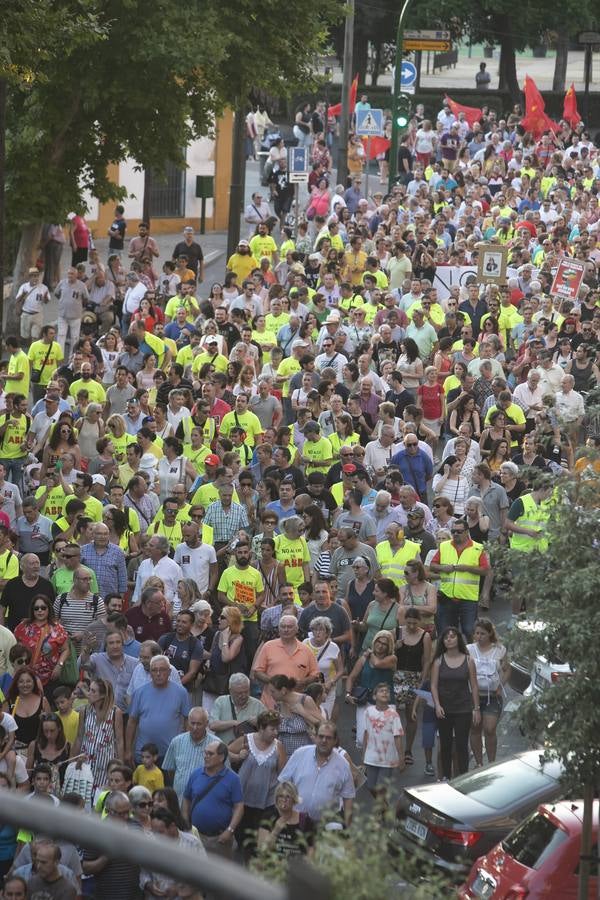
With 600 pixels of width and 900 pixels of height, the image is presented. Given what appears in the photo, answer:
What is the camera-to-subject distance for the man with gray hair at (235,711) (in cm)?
1117

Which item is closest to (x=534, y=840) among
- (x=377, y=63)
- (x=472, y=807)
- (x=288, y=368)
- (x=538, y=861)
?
(x=538, y=861)

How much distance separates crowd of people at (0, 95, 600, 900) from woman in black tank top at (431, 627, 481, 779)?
0.02 meters

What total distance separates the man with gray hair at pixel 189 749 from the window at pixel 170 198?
3118cm

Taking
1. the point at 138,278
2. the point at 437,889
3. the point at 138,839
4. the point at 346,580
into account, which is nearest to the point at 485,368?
the point at 346,580

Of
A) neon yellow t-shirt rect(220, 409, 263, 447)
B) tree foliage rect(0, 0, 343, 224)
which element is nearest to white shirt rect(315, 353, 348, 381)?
neon yellow t-shirt rect(220, 409, 263, 447)

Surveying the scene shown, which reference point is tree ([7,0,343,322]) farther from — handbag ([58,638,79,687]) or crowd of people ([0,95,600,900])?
handbag ([58,638,79,687])

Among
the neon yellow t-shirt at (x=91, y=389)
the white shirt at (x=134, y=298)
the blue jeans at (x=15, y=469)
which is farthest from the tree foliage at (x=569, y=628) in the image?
the white shirt at (x=134, y=298)

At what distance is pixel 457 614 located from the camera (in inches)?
538

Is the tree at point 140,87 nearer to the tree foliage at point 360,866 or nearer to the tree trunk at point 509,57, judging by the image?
the tree foliage at point 360,866

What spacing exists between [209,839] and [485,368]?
9268 millimetres

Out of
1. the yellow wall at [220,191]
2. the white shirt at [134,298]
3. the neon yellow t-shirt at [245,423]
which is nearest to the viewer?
the neon yellow t-shirt at [245,423]

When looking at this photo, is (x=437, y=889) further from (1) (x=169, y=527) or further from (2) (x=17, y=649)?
(1) (x=169, y=527)

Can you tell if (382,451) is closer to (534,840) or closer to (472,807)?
(472,807)

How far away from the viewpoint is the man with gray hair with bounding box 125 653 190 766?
11305 mm
